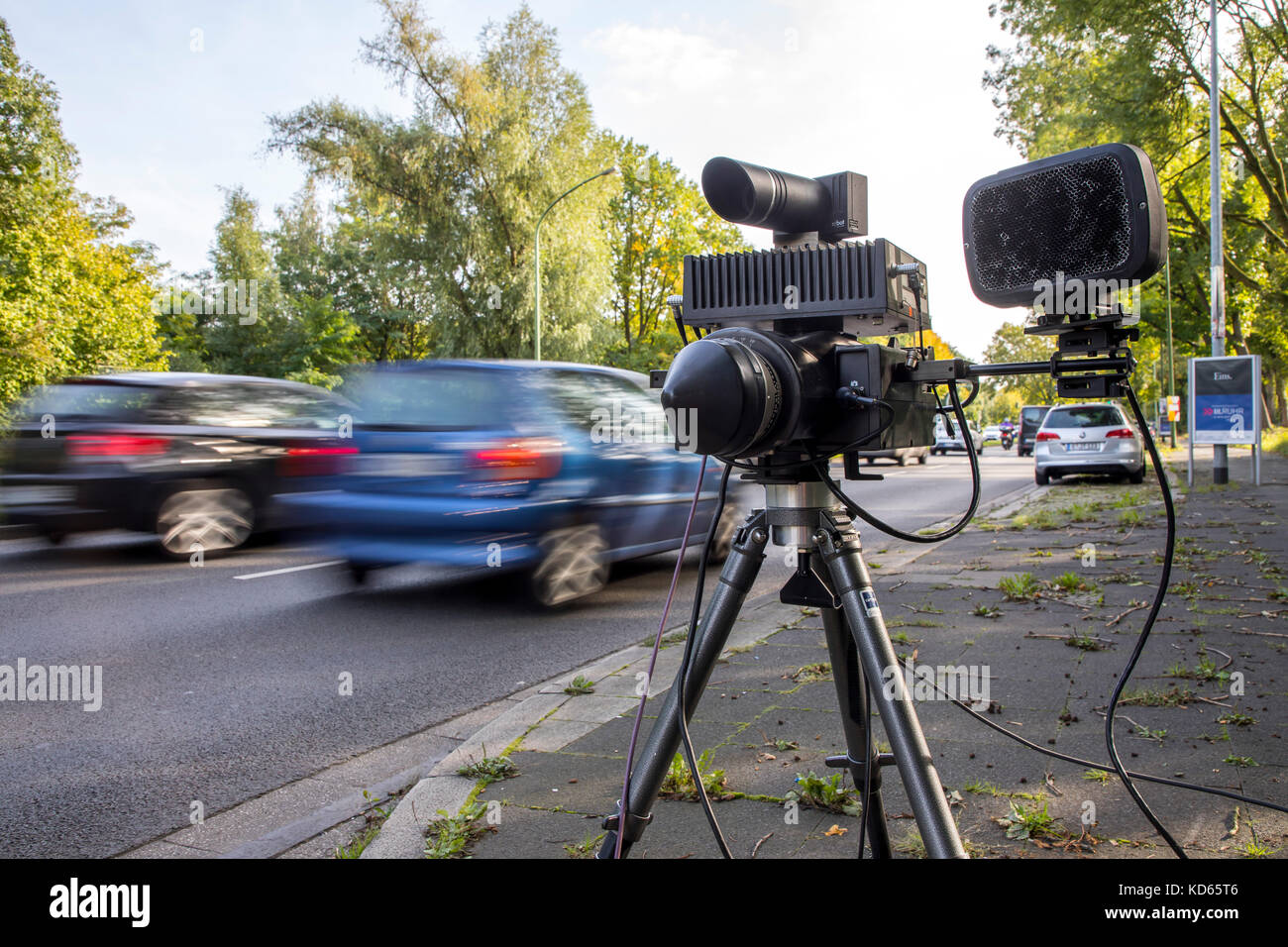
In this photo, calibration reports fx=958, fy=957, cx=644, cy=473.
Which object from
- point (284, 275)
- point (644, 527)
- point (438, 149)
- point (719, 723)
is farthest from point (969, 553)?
point (284, 275)

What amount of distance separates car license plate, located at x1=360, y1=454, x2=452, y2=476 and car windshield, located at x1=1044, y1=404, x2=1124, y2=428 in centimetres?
1533

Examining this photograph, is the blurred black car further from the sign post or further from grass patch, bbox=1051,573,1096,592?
the sign post

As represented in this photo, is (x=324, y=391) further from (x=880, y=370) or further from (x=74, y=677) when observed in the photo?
(x=880, y=370)

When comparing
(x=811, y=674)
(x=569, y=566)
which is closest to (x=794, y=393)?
(x=811, y=674)

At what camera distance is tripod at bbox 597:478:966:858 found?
1.49 meters

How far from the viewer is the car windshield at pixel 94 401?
880cm

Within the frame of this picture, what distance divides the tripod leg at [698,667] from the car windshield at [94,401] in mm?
8560

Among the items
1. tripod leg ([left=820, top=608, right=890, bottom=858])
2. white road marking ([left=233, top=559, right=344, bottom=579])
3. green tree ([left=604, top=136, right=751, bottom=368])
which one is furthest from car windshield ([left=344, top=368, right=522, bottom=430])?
green tree ([left=604, top=136, right=751, bottom=368])

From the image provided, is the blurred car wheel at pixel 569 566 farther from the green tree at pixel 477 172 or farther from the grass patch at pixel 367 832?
the green tree at pixel 477 172

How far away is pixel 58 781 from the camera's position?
139 inches

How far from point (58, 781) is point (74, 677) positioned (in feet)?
5.15

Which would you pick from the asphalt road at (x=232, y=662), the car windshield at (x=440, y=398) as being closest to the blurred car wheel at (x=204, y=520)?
the asphalt road at (x=232, y=662)

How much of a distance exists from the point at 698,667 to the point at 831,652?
355mm
